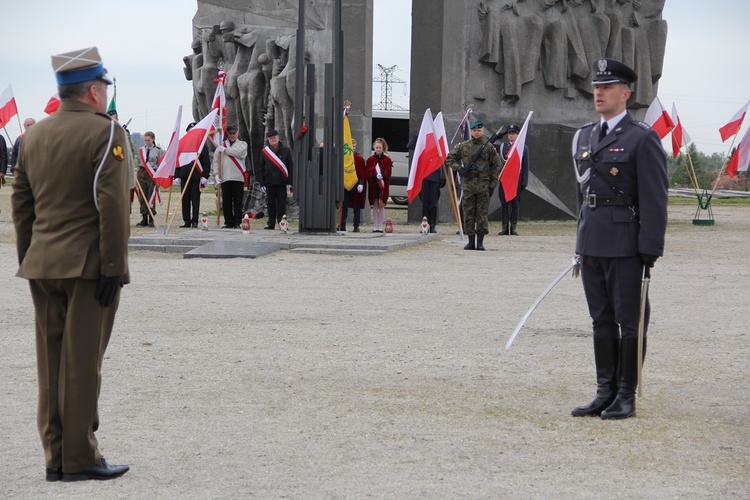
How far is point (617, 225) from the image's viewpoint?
614 centimetres

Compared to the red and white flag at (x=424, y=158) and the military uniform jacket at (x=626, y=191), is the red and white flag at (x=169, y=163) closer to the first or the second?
the red and white flag at (x=424, y=158)

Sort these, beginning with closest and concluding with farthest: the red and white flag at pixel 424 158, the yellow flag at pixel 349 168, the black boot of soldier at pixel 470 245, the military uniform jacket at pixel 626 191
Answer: the military uniform jacket at pixel 626 191 < the black boot of soldier at pixel 470 245 < the red and white flag at pixel 424 158 < the yellow flag at pixel 349 168

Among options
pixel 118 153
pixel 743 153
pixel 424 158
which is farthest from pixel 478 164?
pixel 118 153

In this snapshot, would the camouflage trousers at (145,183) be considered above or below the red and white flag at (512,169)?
below

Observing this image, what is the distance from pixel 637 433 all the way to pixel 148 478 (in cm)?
240

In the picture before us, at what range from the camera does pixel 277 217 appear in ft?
68.8

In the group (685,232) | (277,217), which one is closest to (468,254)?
(277,217)

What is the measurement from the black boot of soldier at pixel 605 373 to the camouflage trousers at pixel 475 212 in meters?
10.7

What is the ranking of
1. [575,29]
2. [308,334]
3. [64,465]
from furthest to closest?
[575,29]
[308,334]
[64,465]

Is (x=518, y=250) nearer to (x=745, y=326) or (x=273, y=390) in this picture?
(x=745, y=326)

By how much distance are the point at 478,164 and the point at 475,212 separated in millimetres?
717

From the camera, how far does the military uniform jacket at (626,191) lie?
6.04 metres

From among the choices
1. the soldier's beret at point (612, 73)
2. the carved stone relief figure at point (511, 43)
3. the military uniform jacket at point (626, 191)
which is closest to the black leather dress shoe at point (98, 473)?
the military uniform jacket at point (626, 191)

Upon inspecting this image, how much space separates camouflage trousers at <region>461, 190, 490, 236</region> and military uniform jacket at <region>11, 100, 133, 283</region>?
12.4 metres
